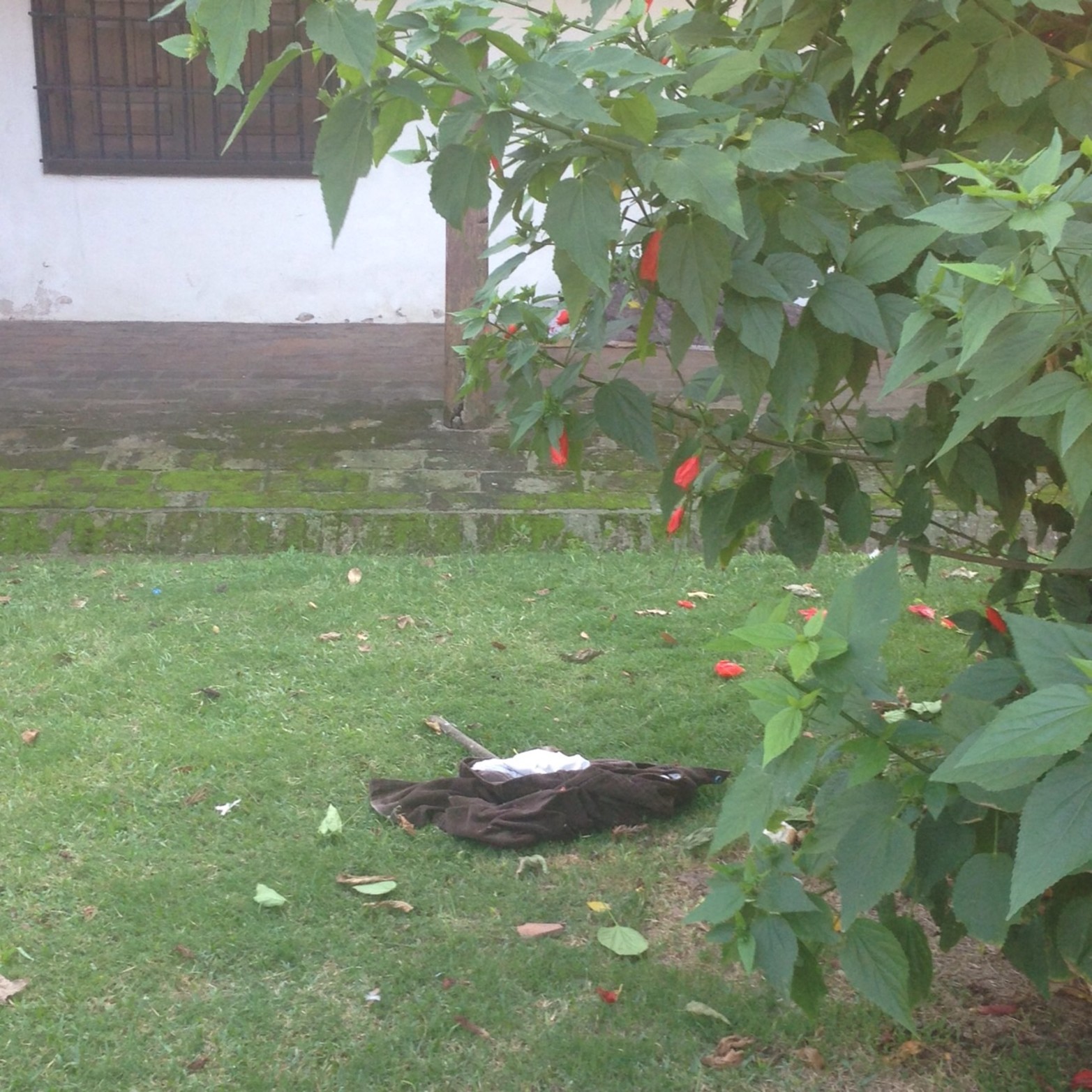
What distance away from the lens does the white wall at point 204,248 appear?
919 centimetres

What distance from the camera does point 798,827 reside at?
2.87 m

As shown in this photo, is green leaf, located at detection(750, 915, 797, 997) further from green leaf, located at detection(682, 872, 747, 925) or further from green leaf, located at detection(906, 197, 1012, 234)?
green leaf, located at detection(906, 197, 1012, 234)

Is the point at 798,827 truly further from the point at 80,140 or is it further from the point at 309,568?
the point at 80,140

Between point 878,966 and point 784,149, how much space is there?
3.51 feet

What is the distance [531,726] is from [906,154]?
77.7 inches

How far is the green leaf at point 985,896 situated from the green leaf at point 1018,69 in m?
1.04

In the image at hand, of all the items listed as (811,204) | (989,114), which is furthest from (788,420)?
(989,114)

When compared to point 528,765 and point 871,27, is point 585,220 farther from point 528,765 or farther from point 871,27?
point 528,765

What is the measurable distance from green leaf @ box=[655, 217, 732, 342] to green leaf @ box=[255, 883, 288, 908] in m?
1.71

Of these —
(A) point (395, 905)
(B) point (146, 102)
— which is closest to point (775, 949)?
(A) point (395, 905)

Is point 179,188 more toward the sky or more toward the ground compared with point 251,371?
more toward the sky

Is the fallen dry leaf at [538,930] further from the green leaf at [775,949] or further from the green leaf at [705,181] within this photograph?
the green leaf at [705,181]

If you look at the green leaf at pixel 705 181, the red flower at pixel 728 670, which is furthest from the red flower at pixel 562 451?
the red flower at pixel 728 670

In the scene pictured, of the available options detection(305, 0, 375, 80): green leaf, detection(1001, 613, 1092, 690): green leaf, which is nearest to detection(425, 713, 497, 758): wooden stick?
detection(1001, 613, 1092, 690): green leaf
